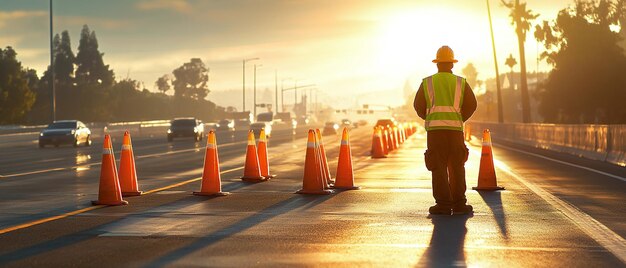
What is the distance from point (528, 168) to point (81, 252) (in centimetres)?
1787

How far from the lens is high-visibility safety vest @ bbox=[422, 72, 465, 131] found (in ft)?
44.2

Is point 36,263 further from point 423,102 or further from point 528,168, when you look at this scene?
point 528,168

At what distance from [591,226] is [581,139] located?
78.9ft

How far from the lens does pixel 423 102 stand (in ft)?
44.8

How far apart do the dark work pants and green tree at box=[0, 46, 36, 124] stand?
96667 mm

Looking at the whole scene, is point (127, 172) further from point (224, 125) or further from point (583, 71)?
point (224, 125)

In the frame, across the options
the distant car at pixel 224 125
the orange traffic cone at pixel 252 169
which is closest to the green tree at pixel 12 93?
the distant car at pixel 224 125

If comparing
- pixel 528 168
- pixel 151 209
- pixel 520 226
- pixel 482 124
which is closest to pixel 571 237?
pixel 520 226

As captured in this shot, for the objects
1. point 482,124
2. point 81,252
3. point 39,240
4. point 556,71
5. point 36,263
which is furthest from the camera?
point 556,71

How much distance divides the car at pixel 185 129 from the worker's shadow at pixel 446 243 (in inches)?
1903

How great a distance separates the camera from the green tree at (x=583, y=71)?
83375 millimetres

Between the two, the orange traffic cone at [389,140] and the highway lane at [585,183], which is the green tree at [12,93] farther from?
the highway lane at [585,183]

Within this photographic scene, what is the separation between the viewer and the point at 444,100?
13.5m

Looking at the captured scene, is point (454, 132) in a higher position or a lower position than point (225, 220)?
higher
